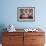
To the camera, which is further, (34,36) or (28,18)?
(28,18)

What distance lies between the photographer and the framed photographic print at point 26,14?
466cm

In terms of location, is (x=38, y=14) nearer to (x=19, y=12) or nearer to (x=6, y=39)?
(x=19, y=12)

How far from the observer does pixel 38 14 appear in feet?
15.3

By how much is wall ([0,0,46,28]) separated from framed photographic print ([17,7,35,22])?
4.0 inches

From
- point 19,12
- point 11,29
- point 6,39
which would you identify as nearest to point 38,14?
point 19,12

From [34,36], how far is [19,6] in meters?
1.15

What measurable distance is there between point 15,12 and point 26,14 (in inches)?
14.7

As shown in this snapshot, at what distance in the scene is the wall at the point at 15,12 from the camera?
4.64 metres

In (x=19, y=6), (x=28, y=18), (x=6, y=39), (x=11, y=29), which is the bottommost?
(x=6, y=39)

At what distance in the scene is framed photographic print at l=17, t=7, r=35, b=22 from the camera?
4.66 meters

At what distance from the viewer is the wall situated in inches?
183

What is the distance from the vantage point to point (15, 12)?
465 cm

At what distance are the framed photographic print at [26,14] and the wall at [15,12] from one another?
4.0 inches

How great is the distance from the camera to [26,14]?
468 centimetres
